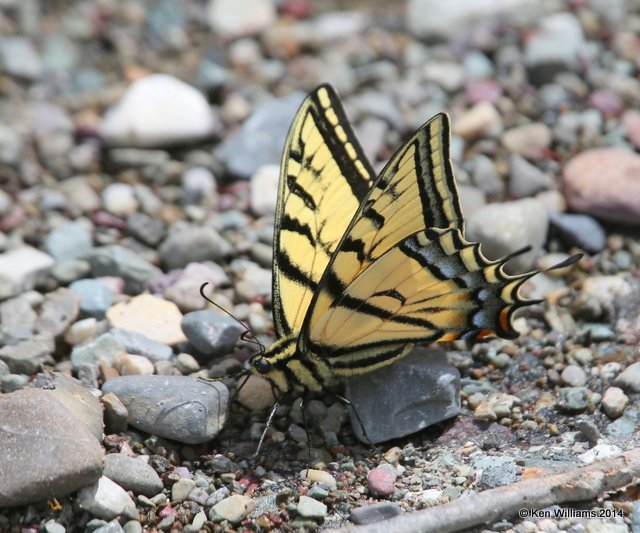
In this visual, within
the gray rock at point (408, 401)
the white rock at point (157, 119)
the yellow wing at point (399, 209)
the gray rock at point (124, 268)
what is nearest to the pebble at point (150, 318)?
the gray rock at point (124, 268)

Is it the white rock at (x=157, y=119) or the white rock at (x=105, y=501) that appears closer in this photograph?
the white rock at (x=105, y=501)

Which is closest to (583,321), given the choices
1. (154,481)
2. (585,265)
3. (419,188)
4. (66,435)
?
(585,265)

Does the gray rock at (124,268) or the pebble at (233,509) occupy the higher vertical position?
the gray rock at (124,268)

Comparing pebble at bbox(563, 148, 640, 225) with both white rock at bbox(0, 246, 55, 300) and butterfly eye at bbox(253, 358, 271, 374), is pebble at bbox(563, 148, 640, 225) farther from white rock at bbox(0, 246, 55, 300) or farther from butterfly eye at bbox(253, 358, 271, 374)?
white rock at bbox(0, 246, 55, 300)

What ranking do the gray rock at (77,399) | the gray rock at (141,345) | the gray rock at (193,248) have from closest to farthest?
the gray rock at (77,399) → the gray rock at (141,345) → the gray rock at (193,248)

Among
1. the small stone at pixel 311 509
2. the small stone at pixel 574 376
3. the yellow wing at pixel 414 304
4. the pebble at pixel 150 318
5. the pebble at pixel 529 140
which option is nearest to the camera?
the small stone at pixel 311 509

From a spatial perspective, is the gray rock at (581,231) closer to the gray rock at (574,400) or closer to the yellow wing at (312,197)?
the gray rock at (574,400)

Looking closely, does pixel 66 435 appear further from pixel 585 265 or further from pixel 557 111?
pixel 557 111
